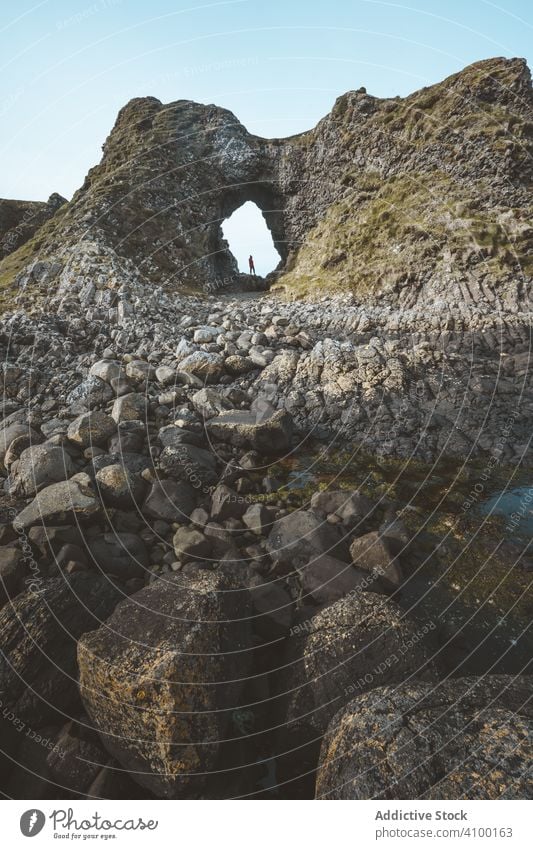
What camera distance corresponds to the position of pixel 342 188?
36.9 metres

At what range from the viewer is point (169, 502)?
841 centimetres

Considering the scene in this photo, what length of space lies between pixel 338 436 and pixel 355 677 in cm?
804

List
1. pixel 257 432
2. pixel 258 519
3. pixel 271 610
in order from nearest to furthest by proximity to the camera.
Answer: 1. pixel 271 610
2. pixel 258 519
3. pixel 257 432

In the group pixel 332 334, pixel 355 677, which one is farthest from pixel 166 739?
pixel 332 334

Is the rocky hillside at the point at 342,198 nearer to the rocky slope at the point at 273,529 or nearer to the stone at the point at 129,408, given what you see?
the rocky slope at the point at 273,529

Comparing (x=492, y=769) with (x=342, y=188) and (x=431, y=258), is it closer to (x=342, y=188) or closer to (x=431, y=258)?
(x=431, y=258)

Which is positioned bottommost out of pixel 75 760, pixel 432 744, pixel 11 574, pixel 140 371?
pixel 75 760

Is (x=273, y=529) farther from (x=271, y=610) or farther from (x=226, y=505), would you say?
(x=271, y=610)

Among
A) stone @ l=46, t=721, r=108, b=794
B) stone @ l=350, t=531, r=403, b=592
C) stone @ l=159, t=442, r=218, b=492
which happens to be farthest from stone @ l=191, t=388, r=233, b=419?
stone @ l=46, t=721, r=108, b=794

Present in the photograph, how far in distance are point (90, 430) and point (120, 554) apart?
4629 millimetres

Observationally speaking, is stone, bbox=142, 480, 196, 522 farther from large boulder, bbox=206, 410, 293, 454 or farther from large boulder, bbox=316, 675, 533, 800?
large boulder, bbox=316, 675, 533, 800

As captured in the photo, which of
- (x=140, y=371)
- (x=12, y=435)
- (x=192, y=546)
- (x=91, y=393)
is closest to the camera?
(x=192, y=546)

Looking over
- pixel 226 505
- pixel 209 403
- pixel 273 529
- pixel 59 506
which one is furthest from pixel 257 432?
pixel 59 506

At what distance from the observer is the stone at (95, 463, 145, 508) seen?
8.34m
